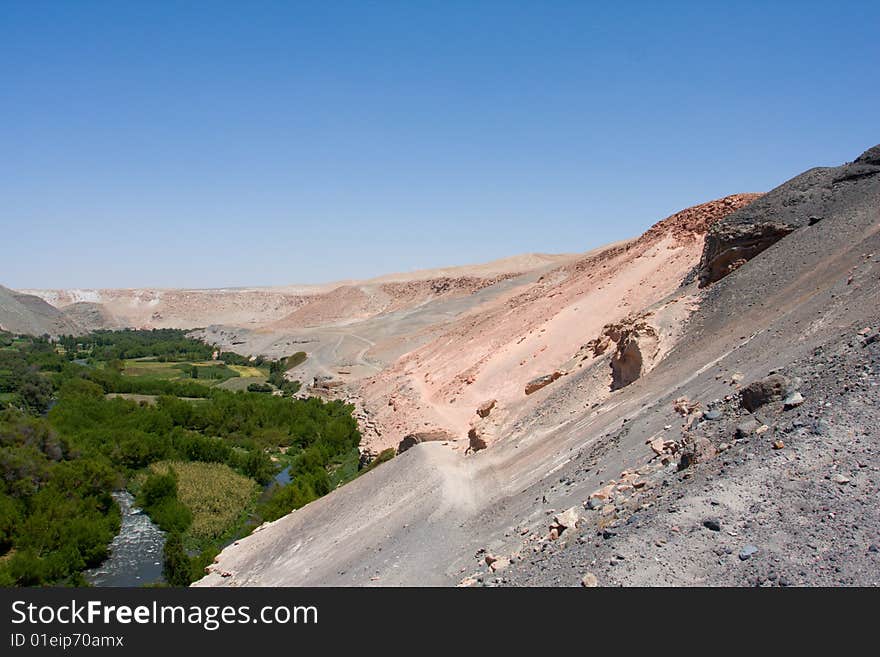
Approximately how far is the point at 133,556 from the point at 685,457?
19.4m

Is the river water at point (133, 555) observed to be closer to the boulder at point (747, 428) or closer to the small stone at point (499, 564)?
the small stone at point (499, 564)

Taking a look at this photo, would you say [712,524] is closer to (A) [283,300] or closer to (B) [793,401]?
(B) [793,401]

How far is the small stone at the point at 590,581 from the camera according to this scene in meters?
7.68

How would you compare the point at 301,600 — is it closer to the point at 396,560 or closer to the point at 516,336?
the point at 396,560

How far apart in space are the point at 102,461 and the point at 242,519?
790 centimetres

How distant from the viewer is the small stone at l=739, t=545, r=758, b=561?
7230mm

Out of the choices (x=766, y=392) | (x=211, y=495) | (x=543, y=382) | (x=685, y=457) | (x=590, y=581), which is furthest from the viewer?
(x=211, y=495)

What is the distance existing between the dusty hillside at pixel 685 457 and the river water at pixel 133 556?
3384 mm

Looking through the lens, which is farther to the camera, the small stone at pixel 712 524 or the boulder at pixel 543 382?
the boulder at pixel 543 382

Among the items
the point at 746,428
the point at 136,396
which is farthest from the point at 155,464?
the point at 746,428

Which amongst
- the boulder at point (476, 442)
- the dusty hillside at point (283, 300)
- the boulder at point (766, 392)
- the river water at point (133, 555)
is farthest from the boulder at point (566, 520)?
the dusty hillside at point (283, 300)

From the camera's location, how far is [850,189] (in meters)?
→ 20.2

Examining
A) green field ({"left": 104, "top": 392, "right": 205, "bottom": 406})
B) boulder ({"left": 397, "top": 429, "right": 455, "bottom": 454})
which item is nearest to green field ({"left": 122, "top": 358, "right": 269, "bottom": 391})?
green field ({"left": 104, "top": 392, "right": 205, "bottom": 406})

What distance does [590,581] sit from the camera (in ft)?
25.4
